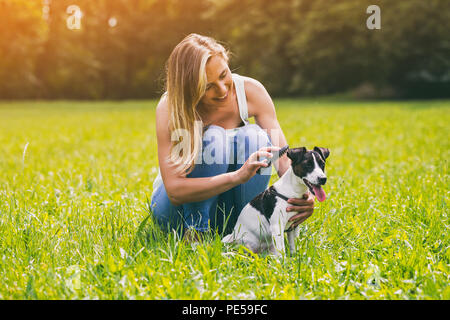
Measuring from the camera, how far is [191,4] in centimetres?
3578

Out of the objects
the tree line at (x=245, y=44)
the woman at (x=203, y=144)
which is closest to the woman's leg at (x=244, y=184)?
the woman at (x=203, y=144)

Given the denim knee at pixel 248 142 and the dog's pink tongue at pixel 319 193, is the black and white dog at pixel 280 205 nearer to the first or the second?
the dog's pink tongue at pixel 319 193

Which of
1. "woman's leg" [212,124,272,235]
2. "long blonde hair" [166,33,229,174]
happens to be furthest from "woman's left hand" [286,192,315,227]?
"long blonde hair" [166,33,229,174]

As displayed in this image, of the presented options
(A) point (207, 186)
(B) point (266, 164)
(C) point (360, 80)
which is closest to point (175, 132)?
(A) point (207, 186)

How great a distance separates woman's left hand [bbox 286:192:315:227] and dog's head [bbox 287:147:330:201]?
134 mm

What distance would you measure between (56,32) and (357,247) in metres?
36.0

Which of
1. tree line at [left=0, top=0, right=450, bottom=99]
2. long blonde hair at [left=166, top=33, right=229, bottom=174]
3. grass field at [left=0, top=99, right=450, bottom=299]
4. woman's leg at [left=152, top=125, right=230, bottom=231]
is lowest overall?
grass field at [left=0, top=99, right=450, bottom=299]

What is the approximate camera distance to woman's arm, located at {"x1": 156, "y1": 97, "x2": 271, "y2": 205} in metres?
2.32

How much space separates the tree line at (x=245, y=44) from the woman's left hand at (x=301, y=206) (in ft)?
69.7

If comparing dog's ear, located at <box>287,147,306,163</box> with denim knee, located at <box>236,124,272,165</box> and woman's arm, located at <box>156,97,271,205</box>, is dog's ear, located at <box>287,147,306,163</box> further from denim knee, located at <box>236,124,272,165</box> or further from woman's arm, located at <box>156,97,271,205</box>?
denim knee, located at <box>236,124,272,165</box>

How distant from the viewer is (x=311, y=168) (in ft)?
6.94

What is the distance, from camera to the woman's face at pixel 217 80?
97.8 inches

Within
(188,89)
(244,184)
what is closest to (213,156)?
(244,184)

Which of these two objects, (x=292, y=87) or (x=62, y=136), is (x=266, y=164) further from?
(x=292, y=87)
